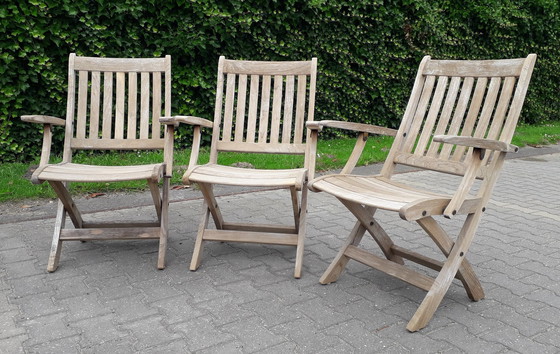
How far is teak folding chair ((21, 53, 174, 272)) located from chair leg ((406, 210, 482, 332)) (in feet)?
5.13

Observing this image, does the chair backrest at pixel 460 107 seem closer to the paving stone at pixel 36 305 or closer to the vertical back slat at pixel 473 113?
the vertical back slat at pixel 473 113

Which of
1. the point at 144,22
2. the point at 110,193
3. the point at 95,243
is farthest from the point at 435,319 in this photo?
the point at 144,22

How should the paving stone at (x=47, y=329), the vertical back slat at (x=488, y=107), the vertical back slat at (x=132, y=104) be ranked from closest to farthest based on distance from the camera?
the paving stone at (x=47, y=329)
the vertical back slat at (x=488, y=107)
the vertical back slat at (x=132, y=104)

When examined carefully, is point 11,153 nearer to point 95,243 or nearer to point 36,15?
point 36,15

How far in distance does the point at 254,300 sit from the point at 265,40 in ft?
14.9

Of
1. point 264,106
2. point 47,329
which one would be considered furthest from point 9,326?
point 264,106

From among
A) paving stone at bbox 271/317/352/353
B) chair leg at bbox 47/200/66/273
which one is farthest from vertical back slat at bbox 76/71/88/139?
paving stone at bbox 271/317/352/353

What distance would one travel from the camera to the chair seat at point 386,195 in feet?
8.33

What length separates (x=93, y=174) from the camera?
126 inches

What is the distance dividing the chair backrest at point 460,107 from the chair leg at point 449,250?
433 millimetres

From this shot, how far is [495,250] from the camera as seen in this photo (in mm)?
3824

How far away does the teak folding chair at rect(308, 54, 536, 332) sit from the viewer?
8.63ft

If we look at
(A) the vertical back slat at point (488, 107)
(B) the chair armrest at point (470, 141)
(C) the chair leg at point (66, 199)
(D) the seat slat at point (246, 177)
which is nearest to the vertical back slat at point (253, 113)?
(D) the seat slat at point (246, 177)

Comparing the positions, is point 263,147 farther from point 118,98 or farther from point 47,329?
point 47,329
